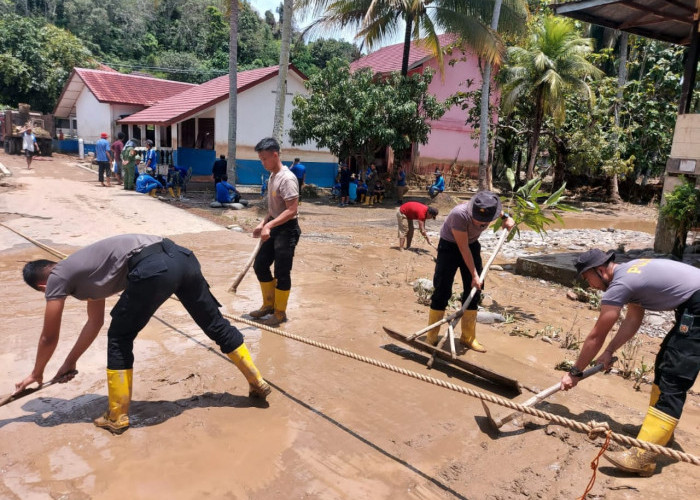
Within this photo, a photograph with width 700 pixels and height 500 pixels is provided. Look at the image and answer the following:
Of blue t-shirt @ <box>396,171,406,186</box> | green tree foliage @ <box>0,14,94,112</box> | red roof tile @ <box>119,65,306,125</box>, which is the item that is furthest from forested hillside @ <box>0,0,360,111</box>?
blue t-shirt @ <box>396,171,406,186</box>

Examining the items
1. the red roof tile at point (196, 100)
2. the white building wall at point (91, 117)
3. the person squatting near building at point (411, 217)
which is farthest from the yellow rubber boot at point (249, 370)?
the white building wall at point (91, 117)

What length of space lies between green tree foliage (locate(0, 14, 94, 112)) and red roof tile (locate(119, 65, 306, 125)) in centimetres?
1235

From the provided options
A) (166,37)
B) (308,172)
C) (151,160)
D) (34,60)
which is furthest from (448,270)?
(166,37)

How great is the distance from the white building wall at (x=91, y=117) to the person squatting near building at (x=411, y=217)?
59.3ft

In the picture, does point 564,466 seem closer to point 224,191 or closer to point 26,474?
point 26,474

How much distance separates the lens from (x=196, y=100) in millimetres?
18781

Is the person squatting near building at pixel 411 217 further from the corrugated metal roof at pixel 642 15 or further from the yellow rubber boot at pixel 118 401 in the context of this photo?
the yellow rubber boot at pixel 118 401

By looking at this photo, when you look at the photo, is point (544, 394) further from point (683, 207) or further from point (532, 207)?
point (683, 207)

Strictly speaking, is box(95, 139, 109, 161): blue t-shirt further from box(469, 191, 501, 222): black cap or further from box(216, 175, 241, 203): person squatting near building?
box(469, 191, 501, 222): black cap

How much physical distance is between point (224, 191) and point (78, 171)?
966 centimetres

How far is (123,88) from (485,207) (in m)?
23.7

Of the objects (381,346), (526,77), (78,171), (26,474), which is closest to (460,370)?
(381,346)

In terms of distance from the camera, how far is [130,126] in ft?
74.2

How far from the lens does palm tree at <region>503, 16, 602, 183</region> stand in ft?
57.1
